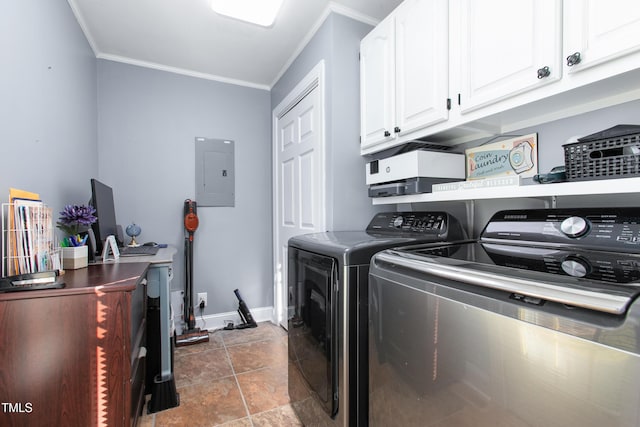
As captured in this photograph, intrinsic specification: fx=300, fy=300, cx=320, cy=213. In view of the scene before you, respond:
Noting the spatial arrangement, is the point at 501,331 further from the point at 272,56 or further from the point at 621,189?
the point at 272,56

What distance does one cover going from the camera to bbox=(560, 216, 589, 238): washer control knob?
3.35ft

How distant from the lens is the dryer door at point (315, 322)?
125 cm

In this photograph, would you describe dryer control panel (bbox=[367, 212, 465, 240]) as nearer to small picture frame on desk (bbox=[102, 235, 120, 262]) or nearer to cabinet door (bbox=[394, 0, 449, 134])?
cabinet door (bbox=[394, 0, 449, 134])

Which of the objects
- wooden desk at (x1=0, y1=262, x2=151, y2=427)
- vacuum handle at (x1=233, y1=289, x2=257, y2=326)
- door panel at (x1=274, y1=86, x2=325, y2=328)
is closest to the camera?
wooden desk at (x1=0, y1=262, x2=151, y2=427)

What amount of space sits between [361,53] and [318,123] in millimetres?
531

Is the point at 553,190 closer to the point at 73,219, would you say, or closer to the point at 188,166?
the point at 73,219

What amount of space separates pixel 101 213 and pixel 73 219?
304 mm

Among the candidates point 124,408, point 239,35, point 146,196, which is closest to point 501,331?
point 124,408

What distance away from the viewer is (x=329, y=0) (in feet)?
6.39

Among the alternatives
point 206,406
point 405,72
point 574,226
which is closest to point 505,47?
point 405,72

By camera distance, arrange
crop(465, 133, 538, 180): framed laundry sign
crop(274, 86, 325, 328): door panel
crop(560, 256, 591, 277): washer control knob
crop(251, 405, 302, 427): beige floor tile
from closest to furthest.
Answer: crop(560, 256, 591, 277): washer control knob, crop(465, 133, 538, 180): framed laundry sign, crop(251, 405, 302, 427): beige floor tile, crop(274, 86, 325, 328): door panel

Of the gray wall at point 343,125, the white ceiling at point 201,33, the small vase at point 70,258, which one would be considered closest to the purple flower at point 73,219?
the small vase at point 70,258

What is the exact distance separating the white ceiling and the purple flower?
1451mm

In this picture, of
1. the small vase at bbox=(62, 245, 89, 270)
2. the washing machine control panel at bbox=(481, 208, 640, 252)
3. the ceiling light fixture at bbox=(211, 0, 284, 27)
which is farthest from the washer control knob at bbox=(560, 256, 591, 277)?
the ceiling light fixture at bbox=(211, 0, 284, 27)
